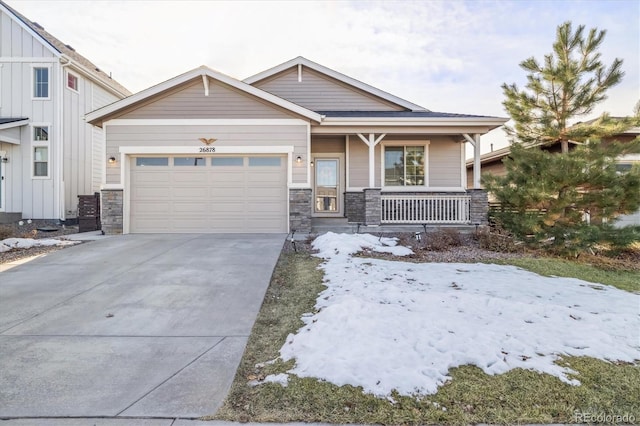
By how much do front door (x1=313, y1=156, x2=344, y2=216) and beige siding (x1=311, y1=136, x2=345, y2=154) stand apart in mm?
285

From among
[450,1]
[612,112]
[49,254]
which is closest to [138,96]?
[49,254]

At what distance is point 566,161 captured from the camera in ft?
24.9

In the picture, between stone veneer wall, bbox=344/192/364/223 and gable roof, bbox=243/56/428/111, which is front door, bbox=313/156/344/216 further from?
gable roof, bbox=243/56/428/111

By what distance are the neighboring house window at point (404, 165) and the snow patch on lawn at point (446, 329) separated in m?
7.26

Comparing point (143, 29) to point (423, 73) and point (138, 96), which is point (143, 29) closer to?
point (138, 96)

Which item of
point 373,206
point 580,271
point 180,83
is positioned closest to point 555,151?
point 373,206

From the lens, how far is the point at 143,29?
39.3 feet

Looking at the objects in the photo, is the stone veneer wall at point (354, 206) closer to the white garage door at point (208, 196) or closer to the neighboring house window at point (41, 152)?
the white garage door at point (208, 196)

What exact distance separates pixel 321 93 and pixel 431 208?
6264mm

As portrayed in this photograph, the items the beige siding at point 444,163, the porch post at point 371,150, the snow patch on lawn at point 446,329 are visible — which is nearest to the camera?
the snow patch on lawn at point 446,329

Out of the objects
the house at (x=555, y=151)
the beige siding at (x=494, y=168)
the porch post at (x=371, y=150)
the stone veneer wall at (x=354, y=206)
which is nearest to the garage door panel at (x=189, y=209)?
the stone veneer wall at (x=354, y=206)

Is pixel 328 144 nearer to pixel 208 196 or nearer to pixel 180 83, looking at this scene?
pixel 208 196

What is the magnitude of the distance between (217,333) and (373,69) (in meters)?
15.9

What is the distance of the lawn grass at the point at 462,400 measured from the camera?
7.98 feet
